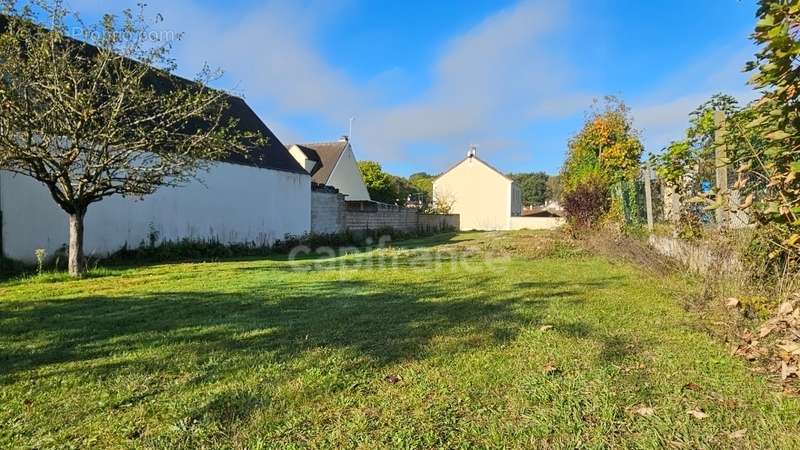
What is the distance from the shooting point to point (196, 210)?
14.3 m

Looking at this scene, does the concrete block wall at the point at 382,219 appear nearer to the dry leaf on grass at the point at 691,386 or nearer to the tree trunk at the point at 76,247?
the tree trunk at the point at 76,247

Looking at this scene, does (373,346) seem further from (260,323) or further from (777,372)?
(777,372)

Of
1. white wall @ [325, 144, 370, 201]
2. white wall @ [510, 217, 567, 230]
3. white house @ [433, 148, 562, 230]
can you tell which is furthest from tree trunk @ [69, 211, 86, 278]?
white house @ [433, 148, 562, 230]

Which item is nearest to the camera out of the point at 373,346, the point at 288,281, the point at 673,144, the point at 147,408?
the point at 147,408

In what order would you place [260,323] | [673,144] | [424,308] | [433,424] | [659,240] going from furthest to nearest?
[659,240], [673,144], [424,308], [260,323], [433,424]

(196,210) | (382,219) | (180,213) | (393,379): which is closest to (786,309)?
(393,379)

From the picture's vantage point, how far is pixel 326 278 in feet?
26.7

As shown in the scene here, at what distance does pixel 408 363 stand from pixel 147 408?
1.67 metres

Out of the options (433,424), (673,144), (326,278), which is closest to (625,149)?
(673,144)

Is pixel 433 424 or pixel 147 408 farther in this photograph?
pixel 147 408

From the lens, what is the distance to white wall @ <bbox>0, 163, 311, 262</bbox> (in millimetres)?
9922

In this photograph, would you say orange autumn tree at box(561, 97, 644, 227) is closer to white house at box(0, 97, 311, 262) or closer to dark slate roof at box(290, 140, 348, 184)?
white house at box(0, 97, 311, 262)

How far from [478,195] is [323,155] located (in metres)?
14.6

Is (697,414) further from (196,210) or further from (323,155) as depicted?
(323,155)
